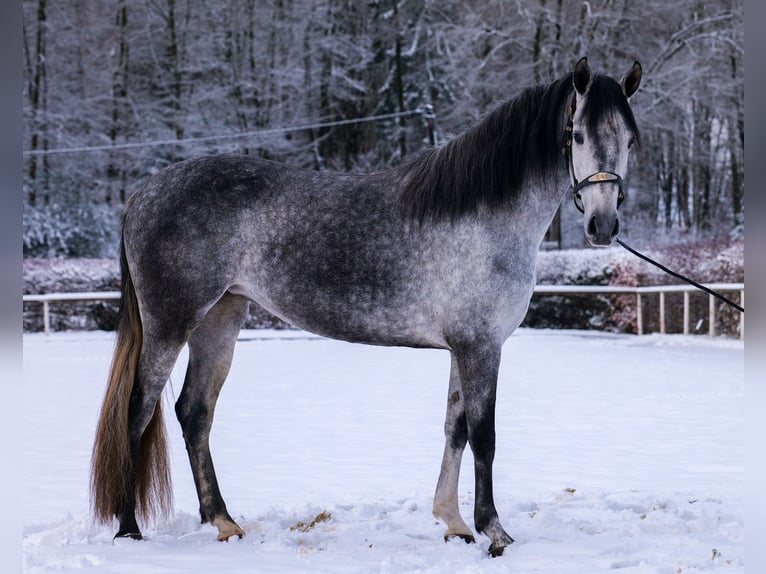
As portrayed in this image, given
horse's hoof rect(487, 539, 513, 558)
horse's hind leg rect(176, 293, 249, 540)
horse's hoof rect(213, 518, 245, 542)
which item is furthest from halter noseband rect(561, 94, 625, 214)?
horse's hoof rect(213, 518, 245, 542)

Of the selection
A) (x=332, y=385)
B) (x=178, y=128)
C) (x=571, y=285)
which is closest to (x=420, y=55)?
(x=178, y=128)

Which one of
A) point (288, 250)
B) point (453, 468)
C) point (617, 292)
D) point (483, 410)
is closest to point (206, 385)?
point (288, 250)

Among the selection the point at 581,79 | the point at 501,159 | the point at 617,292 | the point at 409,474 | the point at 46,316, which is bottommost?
the point at 409,474

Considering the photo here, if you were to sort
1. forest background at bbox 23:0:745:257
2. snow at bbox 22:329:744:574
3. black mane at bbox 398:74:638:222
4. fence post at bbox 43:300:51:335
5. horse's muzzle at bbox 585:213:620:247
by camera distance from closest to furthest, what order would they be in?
horse's muzzle at bbox 585:213:620:247
snow at bbox 22:329:744:574
black mane at bbox 398:74:638:222
fence post at bbox 43:300:51:335
forest background at bbox 23:0:745:257

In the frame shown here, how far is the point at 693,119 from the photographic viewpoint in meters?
24.0

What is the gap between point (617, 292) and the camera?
15.1 metres

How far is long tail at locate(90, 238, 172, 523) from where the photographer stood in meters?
3.79

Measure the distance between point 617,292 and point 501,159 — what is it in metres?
12.1

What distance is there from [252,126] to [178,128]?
7.33 feet

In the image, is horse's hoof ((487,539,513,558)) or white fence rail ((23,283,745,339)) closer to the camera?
horse's hoof ((487,539,513,558))

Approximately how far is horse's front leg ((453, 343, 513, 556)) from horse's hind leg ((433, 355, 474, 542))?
0.45ft

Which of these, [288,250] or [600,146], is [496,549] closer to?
[288,250]

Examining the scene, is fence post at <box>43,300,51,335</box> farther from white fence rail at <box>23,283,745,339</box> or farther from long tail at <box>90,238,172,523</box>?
long tail at <box>90,238,172,523</box>

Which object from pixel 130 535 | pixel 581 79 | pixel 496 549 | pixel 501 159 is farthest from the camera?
pixel 130 535
